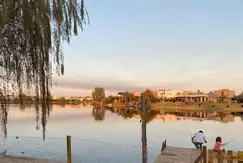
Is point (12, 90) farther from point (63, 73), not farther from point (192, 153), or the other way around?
point (192, 153)

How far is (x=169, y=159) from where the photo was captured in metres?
13.1

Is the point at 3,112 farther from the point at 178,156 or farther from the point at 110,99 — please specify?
the point at 110,99

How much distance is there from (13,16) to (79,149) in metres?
16.7

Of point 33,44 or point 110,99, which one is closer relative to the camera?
point 33,44

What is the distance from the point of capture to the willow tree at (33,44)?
5867 millimetres

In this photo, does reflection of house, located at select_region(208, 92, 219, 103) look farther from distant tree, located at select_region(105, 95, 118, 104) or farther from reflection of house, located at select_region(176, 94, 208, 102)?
distant tree, located at select_region(105, 95, 118, 104)

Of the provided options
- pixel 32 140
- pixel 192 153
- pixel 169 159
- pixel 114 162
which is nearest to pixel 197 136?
pixel 192 153

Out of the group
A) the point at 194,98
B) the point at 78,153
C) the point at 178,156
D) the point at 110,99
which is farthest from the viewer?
the point at 194,98

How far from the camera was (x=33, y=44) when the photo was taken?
20.4ft

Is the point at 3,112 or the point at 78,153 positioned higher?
the point at 3,112

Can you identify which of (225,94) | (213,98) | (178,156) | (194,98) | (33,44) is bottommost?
(194,98)

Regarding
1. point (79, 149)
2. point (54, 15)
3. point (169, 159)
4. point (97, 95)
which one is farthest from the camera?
point (97, 95)

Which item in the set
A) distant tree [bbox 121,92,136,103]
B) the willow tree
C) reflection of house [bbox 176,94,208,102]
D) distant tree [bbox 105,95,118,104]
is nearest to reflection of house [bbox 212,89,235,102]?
reflection of house [bbox 176,94,208,102]

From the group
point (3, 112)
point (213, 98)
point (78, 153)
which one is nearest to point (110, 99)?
point (213, 98)
